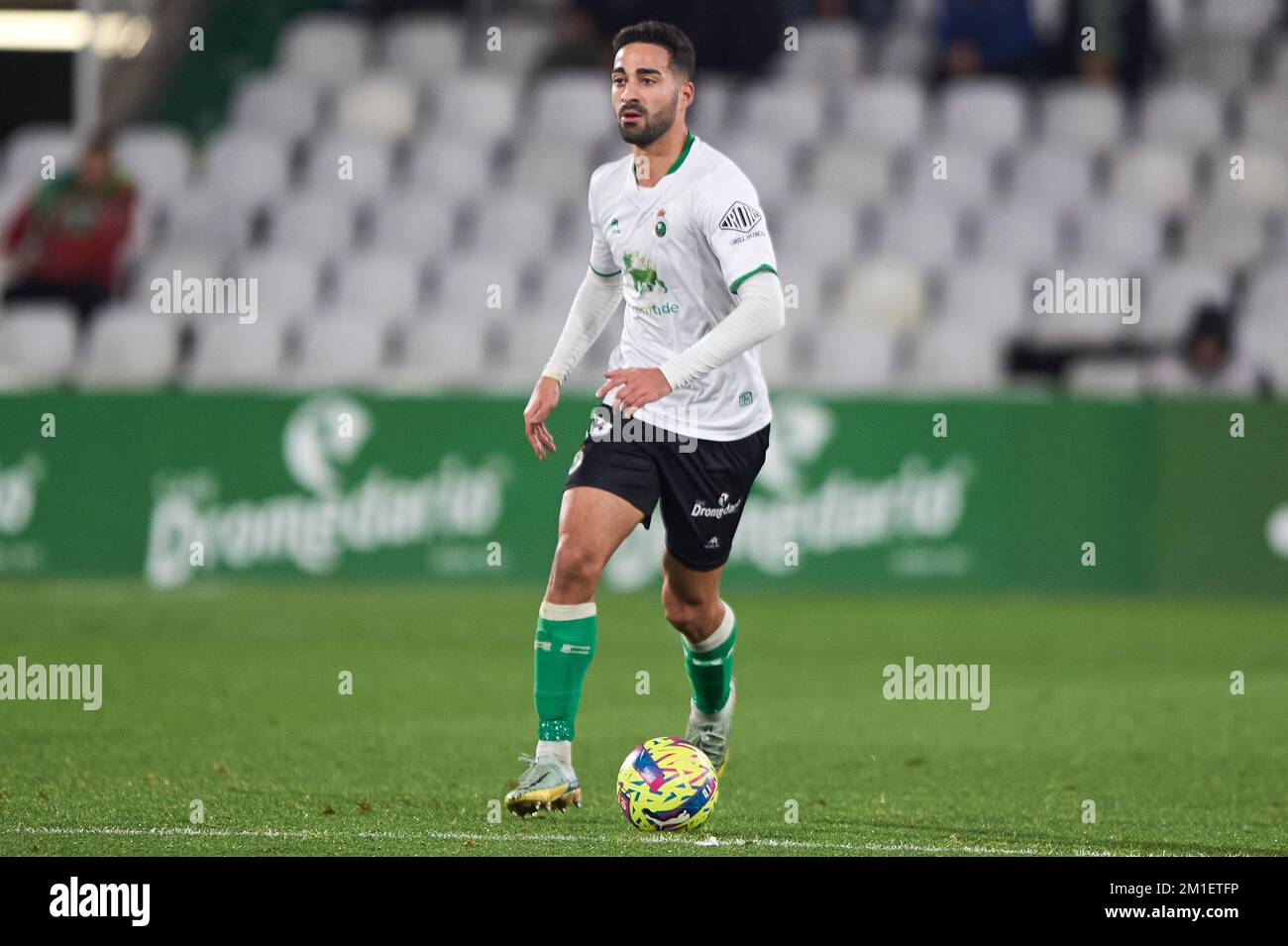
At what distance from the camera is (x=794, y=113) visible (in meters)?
18.3

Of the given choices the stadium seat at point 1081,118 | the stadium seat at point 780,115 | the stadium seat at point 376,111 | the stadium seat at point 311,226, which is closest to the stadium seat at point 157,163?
the stadium seat at point 311,226

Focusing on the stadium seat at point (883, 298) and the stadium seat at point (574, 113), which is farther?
the stadium seat at point (574, 113)

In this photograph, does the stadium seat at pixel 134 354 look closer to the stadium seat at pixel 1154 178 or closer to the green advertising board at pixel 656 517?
the green advertising board at pixel 656 517

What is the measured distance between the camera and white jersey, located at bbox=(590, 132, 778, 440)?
Result: 624 centimetres

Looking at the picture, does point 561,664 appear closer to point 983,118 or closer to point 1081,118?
point 983,118

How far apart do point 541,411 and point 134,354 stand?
9.58 m

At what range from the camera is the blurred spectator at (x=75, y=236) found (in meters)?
15.6

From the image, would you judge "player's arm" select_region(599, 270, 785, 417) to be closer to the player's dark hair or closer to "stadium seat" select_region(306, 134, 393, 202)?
the player's dark hair

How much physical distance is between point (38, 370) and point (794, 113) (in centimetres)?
699

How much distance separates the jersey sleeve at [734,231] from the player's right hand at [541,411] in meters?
0.67

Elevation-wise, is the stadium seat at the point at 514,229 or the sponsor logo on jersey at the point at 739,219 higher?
the stadium seat at the point at 514,229
